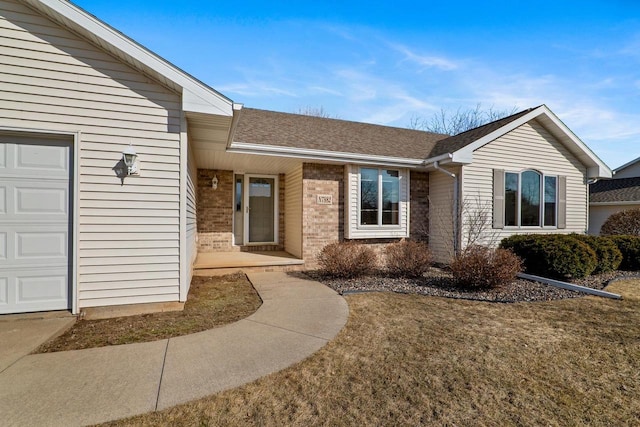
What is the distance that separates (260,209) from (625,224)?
42.3 ft

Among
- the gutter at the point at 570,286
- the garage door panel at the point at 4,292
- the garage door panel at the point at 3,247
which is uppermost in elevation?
the garage door panel at the point at 3,247

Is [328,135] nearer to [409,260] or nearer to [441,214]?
[441,214]

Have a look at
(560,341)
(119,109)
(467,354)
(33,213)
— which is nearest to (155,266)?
(33,213)

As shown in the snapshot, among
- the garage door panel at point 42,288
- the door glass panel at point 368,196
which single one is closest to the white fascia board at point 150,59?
the garage door panel at point 42,288

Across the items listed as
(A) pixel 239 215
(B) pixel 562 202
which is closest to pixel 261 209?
(A) pixel 239 215

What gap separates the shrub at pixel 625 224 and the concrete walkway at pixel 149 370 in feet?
40.1

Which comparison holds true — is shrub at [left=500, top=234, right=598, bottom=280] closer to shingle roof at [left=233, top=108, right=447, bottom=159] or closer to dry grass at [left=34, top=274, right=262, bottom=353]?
shingle roof at [left=233, top=108, right=447, bottom=159]

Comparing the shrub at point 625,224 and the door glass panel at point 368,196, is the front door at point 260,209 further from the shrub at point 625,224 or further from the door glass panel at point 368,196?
the shrub at point 625,224

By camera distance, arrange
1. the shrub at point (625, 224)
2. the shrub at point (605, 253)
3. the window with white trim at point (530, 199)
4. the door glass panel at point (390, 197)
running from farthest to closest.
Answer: the shrub at point (625, 224), the window with white trim at point (530, 199), the door glass panel at point (390, 197), the shrub at point (605, 253)

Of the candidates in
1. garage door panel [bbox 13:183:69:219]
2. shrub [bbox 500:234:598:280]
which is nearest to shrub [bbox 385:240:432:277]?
shrub [bbox 500:234:598:280]

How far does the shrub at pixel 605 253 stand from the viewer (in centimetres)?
769

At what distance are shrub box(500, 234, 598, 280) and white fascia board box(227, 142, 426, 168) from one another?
352 centimetres

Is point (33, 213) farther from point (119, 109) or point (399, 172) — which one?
point (399, 172)

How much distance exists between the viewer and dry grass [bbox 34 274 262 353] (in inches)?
142
